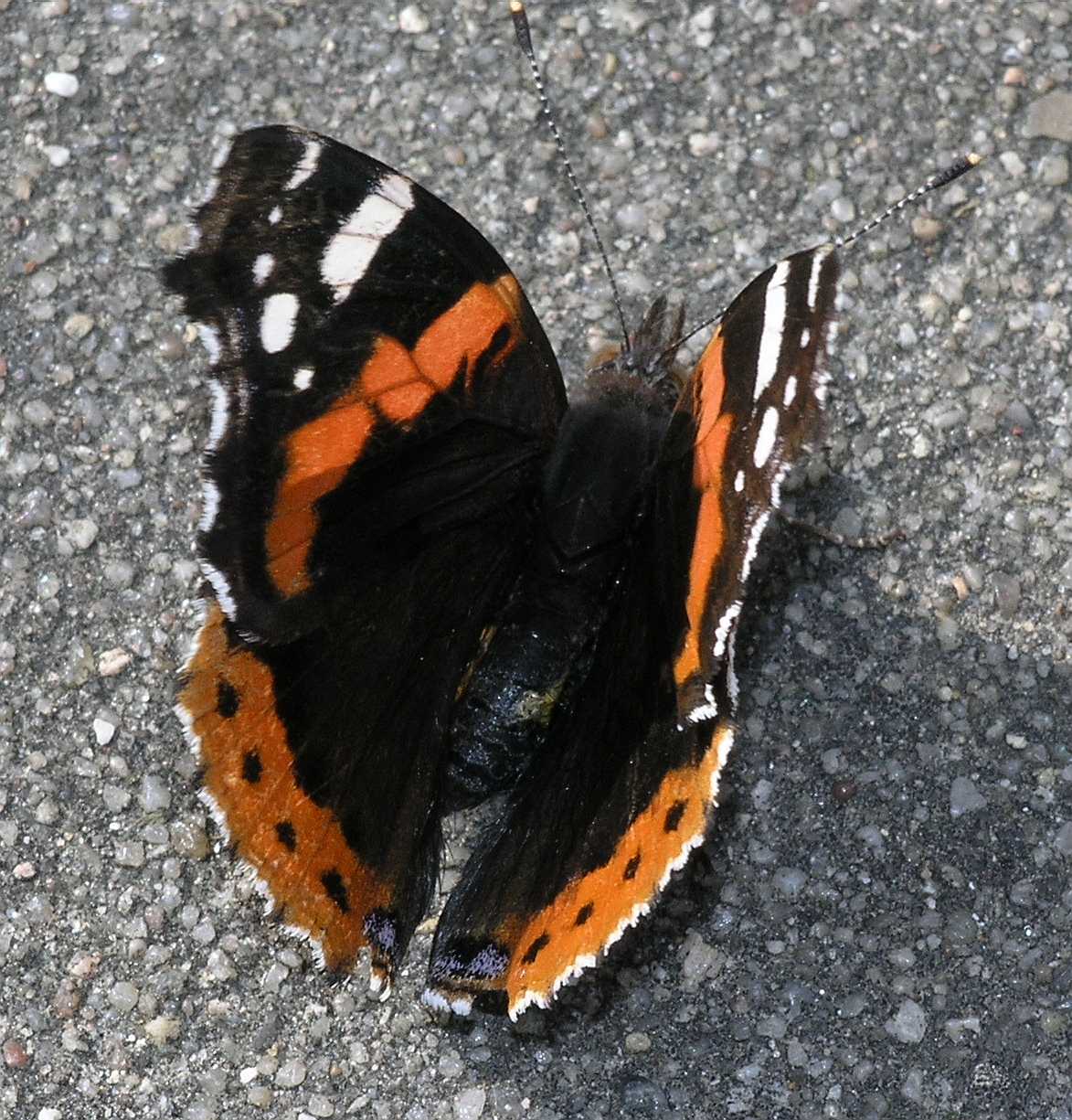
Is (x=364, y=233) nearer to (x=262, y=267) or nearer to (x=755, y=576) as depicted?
(x=262, y=267)

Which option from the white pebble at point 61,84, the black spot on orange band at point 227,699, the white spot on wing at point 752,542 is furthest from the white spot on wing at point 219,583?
the white pebble at point 61,84

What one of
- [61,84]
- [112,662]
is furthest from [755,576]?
[61,84]

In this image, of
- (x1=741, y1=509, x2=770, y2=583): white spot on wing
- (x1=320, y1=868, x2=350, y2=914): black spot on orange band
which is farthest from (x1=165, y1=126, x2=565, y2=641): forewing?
(x1=741, y1=509, x2=770, y2=583): white spot on wing

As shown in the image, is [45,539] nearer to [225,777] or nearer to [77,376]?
[77,376]

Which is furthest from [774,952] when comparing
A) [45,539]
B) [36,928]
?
[45,539]

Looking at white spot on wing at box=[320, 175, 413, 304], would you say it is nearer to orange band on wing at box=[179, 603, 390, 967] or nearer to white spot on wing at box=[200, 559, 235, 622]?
white spot on wing at box=[200, 559, 235, 622]
